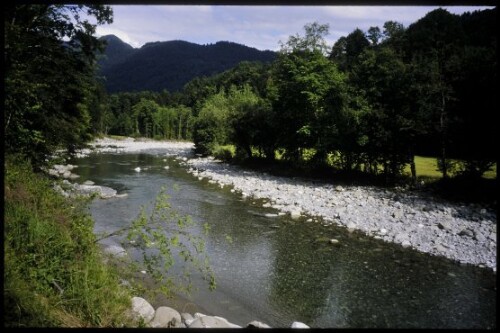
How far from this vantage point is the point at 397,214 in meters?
15.2

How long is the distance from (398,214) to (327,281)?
7.11 metres

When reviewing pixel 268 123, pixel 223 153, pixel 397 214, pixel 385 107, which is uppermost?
pixel 385 107

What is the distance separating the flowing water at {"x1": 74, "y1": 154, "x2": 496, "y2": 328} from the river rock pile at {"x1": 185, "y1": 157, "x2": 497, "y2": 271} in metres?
0.75

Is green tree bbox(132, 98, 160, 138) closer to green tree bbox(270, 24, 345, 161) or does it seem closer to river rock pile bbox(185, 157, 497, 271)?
green tree bbox(270, 24, 345, 161)

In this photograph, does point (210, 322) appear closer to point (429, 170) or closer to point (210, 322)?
point (210, 322)

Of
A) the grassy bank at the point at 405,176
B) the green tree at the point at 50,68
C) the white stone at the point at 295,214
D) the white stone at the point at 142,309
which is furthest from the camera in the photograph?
the grassy bank at the point at 405,176

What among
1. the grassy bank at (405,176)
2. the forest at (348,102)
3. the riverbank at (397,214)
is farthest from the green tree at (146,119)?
the riverbank at (397,214)

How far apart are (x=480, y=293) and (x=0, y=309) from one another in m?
9.92

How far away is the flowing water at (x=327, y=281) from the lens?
307 inches

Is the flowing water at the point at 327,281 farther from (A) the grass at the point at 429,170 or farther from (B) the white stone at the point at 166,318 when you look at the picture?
(A) the grass at the point at 429,170

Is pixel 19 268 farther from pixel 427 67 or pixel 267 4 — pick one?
pixel 427 67

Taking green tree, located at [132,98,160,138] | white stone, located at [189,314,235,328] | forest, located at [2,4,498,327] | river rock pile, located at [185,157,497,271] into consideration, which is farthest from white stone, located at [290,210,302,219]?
green tree, located at [132,98,160,138]

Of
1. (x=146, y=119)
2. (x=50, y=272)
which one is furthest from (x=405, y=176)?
(x=146, y=119)

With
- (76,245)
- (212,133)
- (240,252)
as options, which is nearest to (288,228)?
(240,252)
